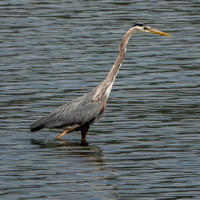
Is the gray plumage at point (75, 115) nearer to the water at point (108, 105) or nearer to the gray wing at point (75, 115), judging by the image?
the gray wing at point (75, 115)

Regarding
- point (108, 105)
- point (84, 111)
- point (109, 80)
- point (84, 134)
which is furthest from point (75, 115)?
point (108, 105)

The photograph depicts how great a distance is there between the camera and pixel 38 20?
1105 inches

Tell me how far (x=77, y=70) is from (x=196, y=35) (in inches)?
245

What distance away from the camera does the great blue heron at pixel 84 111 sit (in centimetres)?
1358

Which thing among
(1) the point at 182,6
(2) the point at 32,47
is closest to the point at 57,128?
(2) the point at 32,47

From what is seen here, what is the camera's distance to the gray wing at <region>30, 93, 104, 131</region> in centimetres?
1359

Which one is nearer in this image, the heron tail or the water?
the water

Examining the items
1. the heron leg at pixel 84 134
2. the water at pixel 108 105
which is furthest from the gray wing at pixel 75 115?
the water at pixel 108 105

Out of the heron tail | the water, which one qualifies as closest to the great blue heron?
the heron tail

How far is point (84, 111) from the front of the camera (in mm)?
13602

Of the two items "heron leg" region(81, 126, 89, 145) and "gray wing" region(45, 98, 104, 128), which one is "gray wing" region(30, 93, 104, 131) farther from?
"heron leg" region(81, 126, 89, 145)

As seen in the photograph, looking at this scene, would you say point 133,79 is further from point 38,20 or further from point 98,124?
point 38,20

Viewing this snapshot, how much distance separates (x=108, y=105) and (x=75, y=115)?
2612 millimetres

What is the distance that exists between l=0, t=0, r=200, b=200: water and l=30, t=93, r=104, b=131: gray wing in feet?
1.00
